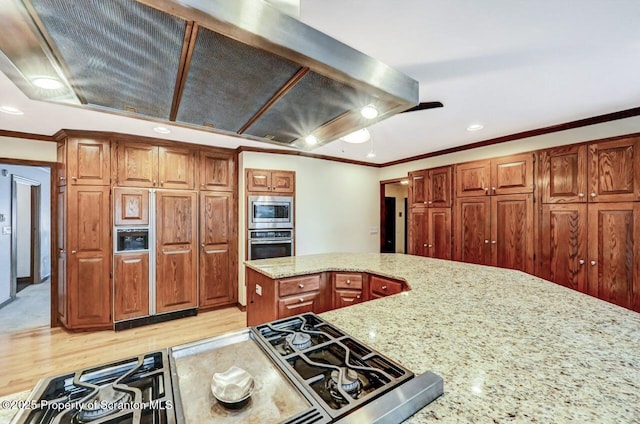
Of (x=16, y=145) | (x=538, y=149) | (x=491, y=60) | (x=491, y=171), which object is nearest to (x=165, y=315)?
(x=16, y=145)

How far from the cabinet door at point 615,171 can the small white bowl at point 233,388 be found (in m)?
3.40

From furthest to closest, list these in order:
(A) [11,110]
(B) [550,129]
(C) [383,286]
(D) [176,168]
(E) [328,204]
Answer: (E) [328,204]
(D) [176,168]
(B) [550,129]
(A) [11,110]
(C) [383,286]

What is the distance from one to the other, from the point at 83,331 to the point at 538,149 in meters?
5.47

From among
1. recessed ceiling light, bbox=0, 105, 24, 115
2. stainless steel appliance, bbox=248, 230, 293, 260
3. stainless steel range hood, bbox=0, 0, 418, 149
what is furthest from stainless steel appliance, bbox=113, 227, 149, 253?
stainless steel range hood, bbox=0, 0, 418, 149

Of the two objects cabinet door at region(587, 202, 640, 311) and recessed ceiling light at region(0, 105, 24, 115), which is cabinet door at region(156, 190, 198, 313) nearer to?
recessed ceiling light at region(0, 105, 24, 115)

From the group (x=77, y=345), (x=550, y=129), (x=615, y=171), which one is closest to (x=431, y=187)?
(x=550, y=129)

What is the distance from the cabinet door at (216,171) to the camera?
357 cm

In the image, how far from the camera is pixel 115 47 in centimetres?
66

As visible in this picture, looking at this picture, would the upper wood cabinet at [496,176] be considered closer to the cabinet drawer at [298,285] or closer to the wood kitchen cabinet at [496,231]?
the wood kitchen cabinet at [496,231]

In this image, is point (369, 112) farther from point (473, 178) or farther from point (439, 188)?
point (439, 188)

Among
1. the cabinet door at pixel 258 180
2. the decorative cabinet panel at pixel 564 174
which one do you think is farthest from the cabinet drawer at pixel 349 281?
the decorative cabinet panel at pixel 564 174

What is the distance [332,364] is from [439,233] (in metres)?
3.40

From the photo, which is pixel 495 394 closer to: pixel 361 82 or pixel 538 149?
pixel 361 82

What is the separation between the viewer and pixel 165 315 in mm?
3309
